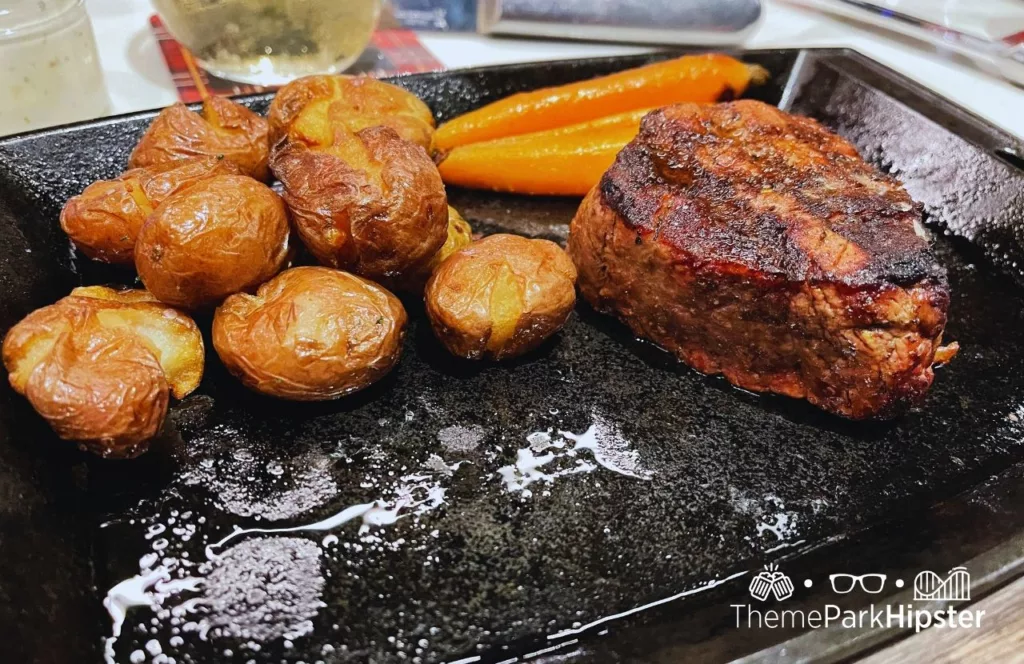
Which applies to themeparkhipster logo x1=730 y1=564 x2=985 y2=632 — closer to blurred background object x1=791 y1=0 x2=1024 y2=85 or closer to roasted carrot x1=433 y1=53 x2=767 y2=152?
roasted carrot x1=433 y1=53 x2=767 y2=152

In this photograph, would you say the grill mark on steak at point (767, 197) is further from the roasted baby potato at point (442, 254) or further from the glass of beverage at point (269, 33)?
the glass of beverage at point (269, 33)

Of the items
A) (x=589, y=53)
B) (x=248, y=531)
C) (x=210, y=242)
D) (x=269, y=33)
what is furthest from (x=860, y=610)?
(x=589, y=53)

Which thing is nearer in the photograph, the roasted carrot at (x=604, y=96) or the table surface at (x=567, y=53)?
the roasted carrot at (x=604, y=96)

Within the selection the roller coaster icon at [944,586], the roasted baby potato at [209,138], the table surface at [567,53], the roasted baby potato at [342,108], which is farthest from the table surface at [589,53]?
the roller coaster icon at [944,586]

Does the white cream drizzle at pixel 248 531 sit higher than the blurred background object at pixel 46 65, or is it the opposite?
the blurred background object at pixel 46 65

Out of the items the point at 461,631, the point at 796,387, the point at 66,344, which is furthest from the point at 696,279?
the point at 66,344
